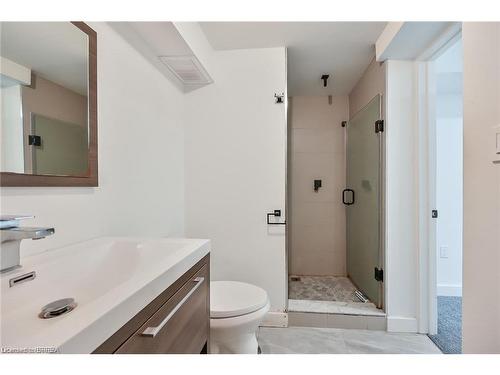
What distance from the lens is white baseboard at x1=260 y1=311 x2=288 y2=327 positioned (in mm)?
2014

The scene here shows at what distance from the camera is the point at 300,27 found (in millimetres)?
1798

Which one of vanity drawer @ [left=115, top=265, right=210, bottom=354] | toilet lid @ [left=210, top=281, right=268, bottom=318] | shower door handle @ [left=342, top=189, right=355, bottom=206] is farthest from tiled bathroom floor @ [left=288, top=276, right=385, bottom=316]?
vanity drawer @ [left=115, top=265, right=210, bottom=354]

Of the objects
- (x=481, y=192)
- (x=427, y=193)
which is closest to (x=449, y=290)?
(x=427, y=193)

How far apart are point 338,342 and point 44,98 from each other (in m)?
2.23

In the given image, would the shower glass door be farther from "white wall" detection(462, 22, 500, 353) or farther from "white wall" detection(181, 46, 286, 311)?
"white wall" detection(462, 22, 500, 353)

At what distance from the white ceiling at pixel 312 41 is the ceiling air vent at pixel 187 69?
0.91 feet

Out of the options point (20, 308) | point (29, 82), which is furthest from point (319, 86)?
point (20, 308)

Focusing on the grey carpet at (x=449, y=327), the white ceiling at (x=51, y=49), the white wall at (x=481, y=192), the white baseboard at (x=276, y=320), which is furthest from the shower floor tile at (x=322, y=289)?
the white ceiling at (x=51, y=49)

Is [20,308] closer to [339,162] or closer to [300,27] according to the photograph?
[300,27]

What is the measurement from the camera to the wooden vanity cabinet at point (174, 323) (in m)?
0.58

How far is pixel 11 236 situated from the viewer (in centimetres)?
65

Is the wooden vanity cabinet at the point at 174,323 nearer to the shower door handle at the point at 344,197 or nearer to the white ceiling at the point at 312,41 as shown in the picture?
the white ceiling at the point at 312,41

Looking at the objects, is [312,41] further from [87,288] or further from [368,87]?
[87,288]

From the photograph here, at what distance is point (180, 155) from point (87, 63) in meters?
1.02
